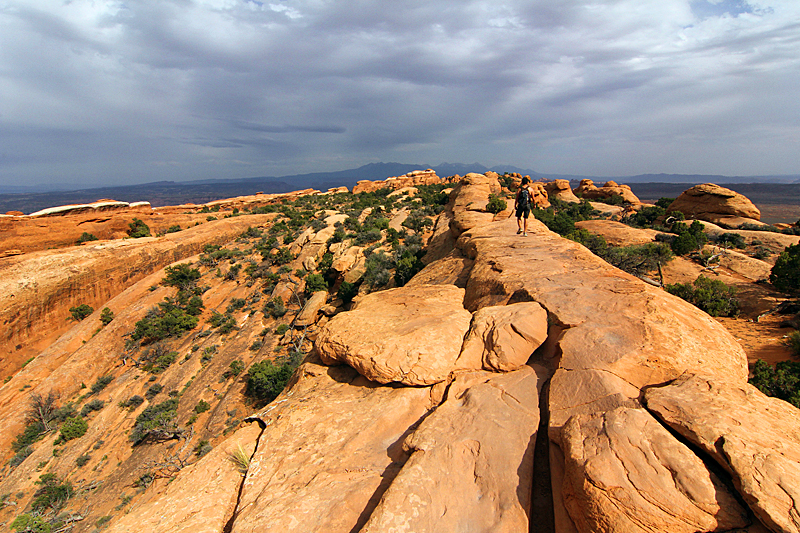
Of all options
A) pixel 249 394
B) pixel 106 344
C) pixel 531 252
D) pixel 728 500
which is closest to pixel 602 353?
pixel 728 500

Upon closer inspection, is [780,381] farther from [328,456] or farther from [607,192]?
[607,192]

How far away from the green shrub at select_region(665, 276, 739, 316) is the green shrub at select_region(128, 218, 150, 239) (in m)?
51.0

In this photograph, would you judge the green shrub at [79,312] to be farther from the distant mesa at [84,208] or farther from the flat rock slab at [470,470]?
the flat rock slab at [470,470]

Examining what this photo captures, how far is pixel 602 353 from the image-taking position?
5473 mm

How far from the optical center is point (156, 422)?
15664mm

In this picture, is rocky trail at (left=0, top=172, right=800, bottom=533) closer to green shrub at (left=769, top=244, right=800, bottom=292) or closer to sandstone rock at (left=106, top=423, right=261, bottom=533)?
sandstone rock at (left=106, top=423, right=261, bottom=533)

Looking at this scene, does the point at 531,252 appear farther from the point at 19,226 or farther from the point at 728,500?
the point at 19,226

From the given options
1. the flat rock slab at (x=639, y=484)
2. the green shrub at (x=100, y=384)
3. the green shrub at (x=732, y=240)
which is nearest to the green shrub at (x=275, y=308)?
the green shrub at (x=100, y=384)

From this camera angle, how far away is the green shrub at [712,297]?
530 inches

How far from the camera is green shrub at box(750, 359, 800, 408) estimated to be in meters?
7.64

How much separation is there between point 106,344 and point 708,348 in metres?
33.4

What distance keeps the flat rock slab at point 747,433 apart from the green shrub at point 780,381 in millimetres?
5556

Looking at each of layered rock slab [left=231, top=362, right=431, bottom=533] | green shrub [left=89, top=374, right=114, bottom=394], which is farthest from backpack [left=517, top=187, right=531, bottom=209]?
green shrub [left=89, top=374, right=114, bottom=394]

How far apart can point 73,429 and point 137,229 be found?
29197mm
